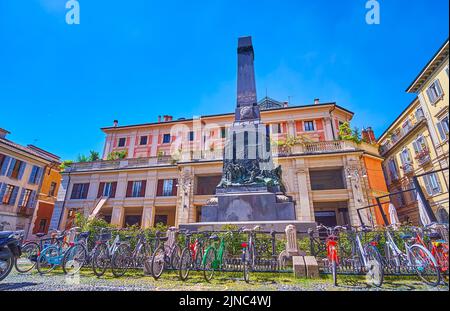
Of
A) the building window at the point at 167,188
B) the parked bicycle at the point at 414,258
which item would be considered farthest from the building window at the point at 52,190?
the parked bicycle at the point at 414,258

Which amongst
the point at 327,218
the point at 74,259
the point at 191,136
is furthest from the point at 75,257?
the point at 191,136

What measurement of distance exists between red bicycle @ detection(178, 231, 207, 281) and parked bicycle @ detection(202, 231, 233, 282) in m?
0.33

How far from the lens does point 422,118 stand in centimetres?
333

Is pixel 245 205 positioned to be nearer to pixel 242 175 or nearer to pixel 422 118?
pixel 242 175

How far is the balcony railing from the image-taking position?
2009 centimetres

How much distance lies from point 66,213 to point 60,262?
74.8 feet

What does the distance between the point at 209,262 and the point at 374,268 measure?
3.34 meters

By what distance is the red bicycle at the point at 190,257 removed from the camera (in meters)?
4.93

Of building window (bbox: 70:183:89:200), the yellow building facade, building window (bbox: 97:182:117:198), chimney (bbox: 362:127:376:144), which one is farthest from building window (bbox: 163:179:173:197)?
the yellow building facade

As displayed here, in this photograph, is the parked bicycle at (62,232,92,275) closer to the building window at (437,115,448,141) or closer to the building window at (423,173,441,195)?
the building window at (423,173,441,195)

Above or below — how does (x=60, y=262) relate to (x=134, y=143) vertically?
below

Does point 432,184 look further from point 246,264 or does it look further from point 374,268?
point 246,264

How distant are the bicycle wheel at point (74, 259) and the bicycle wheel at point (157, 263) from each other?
7.42 feet
